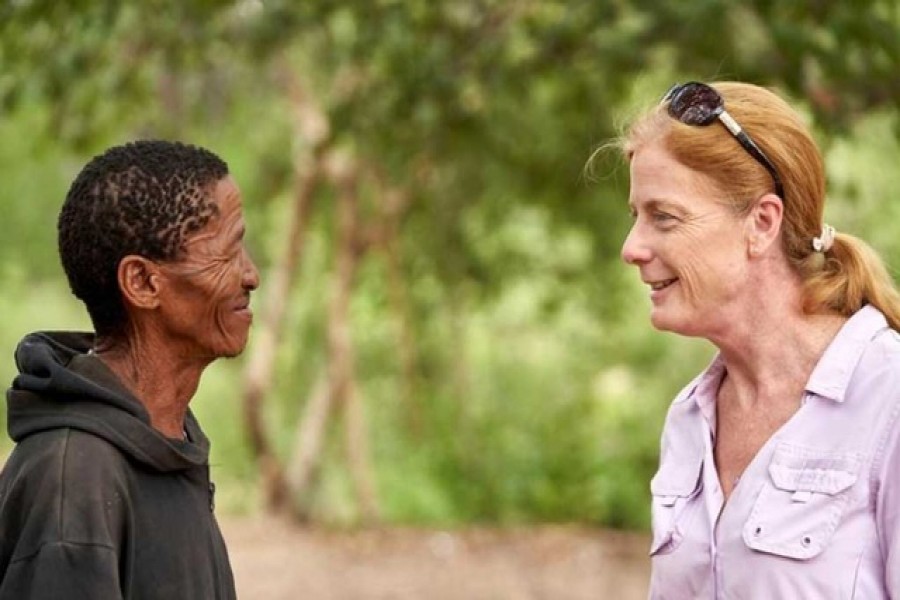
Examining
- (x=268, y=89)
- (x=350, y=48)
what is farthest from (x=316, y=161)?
(x=350, y=48)

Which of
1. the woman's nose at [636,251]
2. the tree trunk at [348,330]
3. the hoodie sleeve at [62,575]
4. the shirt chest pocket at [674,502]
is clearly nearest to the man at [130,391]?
the hoodie sleeve at [62,575]

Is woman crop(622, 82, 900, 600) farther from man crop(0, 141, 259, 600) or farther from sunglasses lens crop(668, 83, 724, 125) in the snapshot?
man crop(0, 141, 259, 600)

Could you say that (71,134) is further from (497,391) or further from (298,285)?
(497,391)

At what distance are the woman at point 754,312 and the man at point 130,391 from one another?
738 mm

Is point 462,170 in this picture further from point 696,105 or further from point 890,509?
point 890,509

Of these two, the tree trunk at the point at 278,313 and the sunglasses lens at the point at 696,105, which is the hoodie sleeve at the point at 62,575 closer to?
the sunglasses lens at the point at 696,105

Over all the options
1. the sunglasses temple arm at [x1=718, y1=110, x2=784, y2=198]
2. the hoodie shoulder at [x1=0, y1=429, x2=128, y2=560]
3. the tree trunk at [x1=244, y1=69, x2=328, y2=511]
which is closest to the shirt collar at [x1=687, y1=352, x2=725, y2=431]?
the sunglasses temple arm at [x1=718, y1=110, x2=784, y2=198]

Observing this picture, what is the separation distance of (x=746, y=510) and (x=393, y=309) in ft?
28.2

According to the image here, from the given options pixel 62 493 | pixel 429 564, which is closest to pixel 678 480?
pixel 62 493

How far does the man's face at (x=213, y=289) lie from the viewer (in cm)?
211

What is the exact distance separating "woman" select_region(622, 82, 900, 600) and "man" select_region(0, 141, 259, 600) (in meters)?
0.74

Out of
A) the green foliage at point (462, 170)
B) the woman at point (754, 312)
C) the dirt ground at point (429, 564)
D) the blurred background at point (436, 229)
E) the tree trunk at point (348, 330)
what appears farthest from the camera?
the tree trunk at point (348, 330)

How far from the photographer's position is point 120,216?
80.7 inches

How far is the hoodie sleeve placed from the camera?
1828 mm
